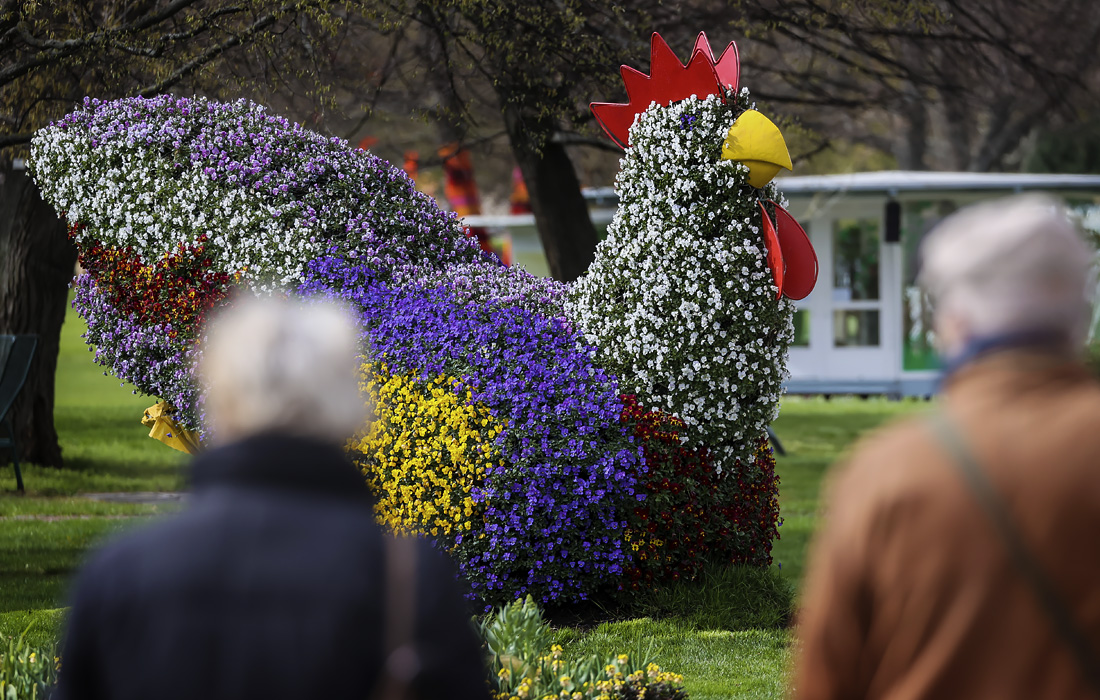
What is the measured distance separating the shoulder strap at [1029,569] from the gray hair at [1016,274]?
24 cm

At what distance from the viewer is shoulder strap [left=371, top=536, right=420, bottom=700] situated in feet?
5.53

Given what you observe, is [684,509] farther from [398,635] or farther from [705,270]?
[398,635]

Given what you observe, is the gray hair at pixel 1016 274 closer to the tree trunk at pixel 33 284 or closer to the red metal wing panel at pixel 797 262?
the red metal wing panel at pixel 797 262

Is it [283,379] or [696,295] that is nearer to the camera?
[283,379]

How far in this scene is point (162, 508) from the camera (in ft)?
31.3

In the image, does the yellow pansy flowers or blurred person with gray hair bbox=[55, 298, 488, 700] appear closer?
blurred person with gray hair bbox=[55, 298, 488, 700]

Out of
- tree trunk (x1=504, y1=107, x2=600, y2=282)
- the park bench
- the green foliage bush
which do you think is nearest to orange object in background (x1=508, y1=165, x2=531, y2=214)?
tree trunk (x1=504, y1=107, x2=600, y2=282)

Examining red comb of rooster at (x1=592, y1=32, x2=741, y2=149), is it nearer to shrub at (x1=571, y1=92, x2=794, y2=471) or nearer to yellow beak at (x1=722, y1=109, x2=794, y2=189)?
shrub at (x1=571, y1=92, x2=794, y2=471)

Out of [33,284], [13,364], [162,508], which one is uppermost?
[33,284]

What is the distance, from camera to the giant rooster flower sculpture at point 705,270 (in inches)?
217

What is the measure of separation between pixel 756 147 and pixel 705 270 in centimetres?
62

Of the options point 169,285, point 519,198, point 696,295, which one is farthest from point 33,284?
point 519,198

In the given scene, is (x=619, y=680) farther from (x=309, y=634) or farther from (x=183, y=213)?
(x=183, y=213)

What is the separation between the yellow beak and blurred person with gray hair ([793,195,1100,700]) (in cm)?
367
